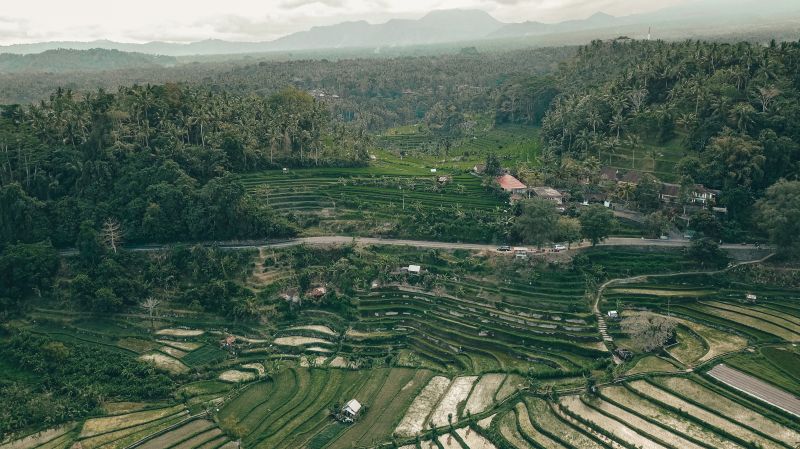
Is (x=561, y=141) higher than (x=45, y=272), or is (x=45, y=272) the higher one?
(x=561, y=141)

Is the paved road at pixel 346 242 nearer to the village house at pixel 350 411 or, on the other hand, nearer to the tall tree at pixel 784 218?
the tall tree at pixel 784 218

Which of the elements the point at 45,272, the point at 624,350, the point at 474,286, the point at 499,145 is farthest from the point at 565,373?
the point at 499,145

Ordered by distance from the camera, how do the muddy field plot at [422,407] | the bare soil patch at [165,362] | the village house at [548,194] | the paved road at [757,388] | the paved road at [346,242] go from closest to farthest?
the paved road at [757,388] → the muddy field plot at [422,407] → the bare soil patch at [165,362] → the paved road at [346,242] → the village house at [548,194]

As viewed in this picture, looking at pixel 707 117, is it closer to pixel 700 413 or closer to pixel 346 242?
pixel 700 413

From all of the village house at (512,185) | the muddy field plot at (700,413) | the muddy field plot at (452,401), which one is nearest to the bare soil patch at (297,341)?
the muddy field plot at (452,401)

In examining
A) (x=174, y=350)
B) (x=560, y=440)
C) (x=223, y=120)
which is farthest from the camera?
(x=223, y=120)

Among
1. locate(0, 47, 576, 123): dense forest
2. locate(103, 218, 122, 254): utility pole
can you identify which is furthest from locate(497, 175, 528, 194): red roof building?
locate(0, 47, 576, 123): dense forest

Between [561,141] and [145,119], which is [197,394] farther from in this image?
[561,141]
